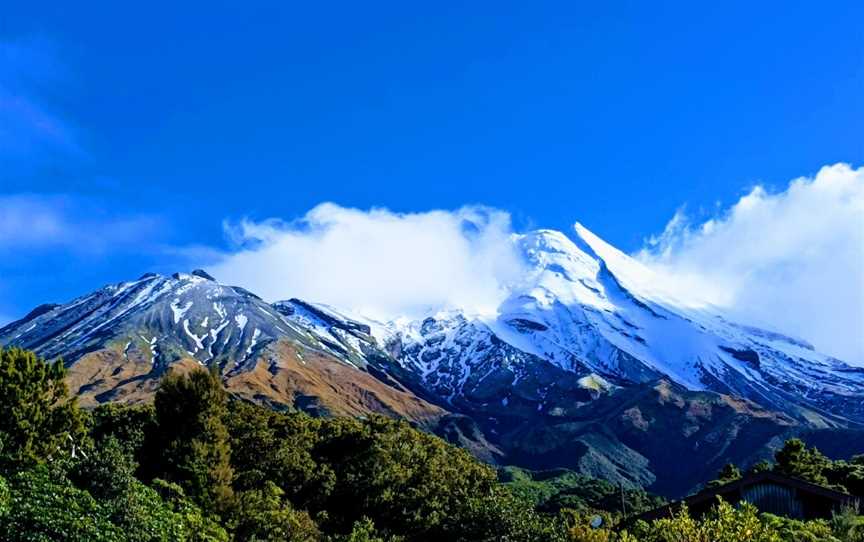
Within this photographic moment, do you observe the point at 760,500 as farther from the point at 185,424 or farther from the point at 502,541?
the point at 185,424

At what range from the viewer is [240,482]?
1710 inches

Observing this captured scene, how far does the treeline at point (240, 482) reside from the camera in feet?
85.9

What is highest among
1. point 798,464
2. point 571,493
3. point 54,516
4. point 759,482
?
point 571,493

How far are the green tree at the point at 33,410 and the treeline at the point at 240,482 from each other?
7 cm

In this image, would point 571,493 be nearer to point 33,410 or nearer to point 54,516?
point 33,410

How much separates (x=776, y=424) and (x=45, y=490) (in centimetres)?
19322

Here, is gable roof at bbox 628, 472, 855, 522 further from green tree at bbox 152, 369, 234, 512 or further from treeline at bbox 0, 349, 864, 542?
green tree at bbox 152, 369, 234, 512

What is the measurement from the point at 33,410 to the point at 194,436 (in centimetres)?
791

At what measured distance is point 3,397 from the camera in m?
36.2

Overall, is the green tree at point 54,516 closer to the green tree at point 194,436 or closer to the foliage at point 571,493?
the green tree at point 194,436

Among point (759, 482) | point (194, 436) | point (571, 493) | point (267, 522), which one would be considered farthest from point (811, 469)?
point (571, 493)

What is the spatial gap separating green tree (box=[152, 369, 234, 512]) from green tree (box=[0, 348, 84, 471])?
4.38 metres

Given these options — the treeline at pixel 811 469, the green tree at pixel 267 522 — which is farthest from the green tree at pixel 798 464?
the green tree at pixel 267 522

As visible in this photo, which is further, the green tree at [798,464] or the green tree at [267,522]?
the green tree at [798,464]
